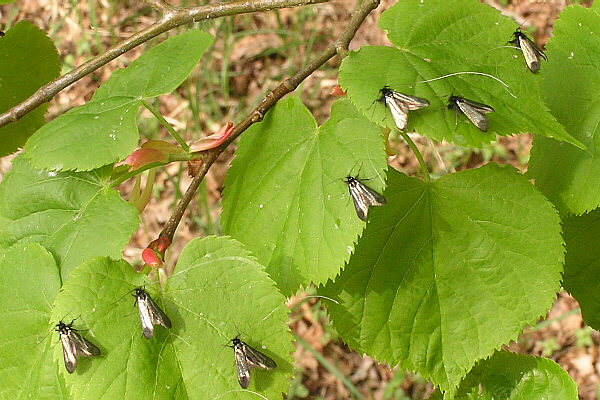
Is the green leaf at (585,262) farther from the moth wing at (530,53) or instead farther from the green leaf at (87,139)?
the green leaf at (87,139)

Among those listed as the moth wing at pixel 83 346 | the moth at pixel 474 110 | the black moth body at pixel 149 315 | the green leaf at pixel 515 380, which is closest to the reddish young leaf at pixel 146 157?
the black moth body at pixel 149 315

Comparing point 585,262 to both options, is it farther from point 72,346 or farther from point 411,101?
point 72,346

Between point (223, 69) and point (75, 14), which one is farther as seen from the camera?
point (75, 14)

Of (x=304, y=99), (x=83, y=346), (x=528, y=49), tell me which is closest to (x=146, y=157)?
(x=83, y=346)

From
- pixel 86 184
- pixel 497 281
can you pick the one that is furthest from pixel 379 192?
pixel 86 184

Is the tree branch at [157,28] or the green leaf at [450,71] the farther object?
the tree branch at [157,28]

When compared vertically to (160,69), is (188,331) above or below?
below

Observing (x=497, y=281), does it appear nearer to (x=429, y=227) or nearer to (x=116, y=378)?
(x=429, y=227)
